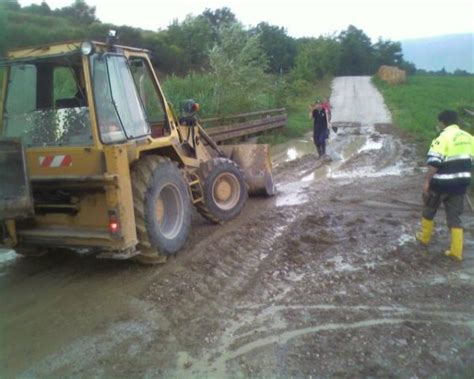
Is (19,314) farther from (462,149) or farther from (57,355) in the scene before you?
(462,149)

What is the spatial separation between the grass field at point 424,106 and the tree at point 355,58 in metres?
19.2

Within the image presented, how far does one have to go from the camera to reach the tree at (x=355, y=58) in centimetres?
6139

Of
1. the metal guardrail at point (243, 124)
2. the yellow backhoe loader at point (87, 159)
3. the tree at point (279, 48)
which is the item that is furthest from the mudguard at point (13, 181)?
the tree at point (279, 48)

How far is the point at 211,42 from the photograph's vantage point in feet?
114

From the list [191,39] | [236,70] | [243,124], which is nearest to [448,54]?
[191,39]

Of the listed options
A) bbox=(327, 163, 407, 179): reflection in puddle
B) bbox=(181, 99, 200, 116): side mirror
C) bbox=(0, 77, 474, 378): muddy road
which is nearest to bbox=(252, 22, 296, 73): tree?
bbox=(327, 163, 407, 179): reflection in puddle

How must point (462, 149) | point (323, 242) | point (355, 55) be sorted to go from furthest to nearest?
point (355, 55) < point (323, 242) < point (462, 149)

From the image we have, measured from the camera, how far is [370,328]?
4086mm

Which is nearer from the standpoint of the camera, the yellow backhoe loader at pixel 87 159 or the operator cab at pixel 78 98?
the yellow backhoe loader at pixel 87 159

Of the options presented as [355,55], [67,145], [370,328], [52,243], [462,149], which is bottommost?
[370,328]

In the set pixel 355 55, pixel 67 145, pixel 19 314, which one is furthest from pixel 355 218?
pixel 355 55

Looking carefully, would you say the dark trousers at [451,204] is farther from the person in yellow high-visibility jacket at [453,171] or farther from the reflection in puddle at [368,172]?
the reflection in puddle at [368,172]

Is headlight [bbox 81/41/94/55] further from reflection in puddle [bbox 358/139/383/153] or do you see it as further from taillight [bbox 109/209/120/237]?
reflection in puddle [bbox 358/139/383/153]

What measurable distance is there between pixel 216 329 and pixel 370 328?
4.20 feet
